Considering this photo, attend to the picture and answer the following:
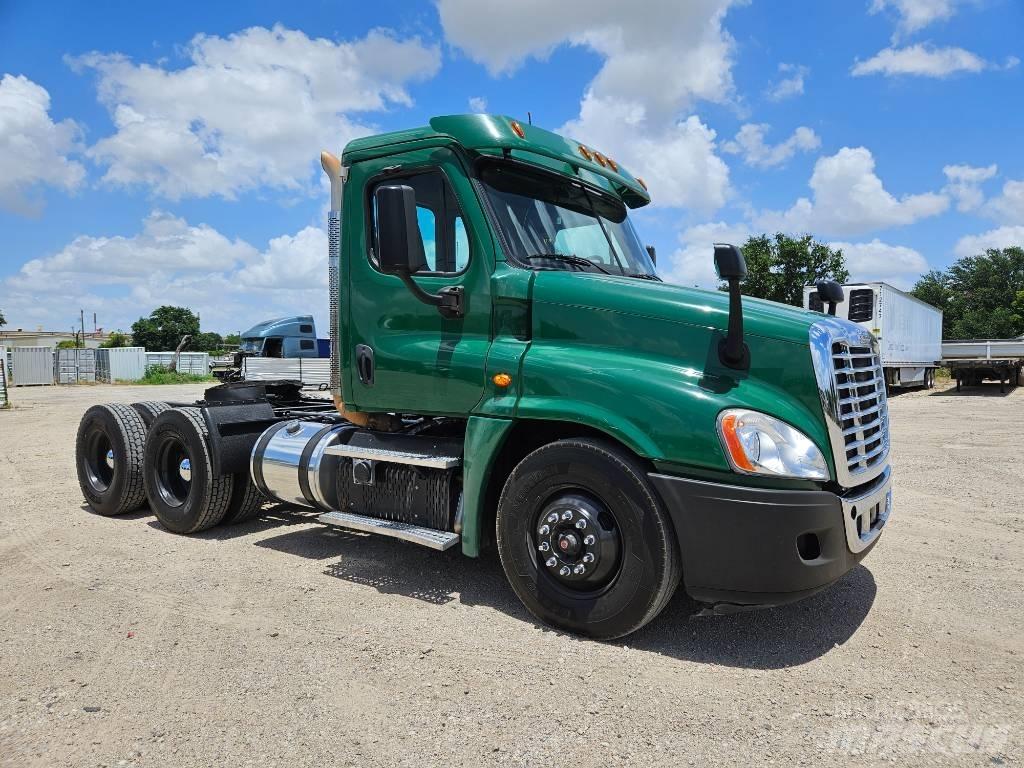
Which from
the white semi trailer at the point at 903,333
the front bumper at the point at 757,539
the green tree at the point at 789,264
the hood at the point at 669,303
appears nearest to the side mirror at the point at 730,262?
the hood at the point at 669,303

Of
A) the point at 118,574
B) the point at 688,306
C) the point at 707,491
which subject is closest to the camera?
the point at 707,491

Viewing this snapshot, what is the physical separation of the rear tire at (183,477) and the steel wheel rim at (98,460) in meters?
0.96

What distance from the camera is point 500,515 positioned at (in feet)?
12.7

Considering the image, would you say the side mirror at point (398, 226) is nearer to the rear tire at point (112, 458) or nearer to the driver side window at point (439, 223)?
the driver side window at point (439, 223)

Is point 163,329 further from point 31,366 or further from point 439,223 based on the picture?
point 439,223

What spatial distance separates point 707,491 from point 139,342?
9101cm

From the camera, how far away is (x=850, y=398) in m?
3.44

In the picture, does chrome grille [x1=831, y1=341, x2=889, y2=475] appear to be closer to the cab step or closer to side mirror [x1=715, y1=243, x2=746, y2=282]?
side mirror [x1=715, y1=243, x2=746, y2=282]

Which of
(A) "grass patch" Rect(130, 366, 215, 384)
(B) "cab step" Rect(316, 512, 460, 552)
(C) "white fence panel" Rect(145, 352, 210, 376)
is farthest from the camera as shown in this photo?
(C) "white fence panel" Rect(145, 352, 210, 376)

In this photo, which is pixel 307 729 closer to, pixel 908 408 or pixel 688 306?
pixel 688 306

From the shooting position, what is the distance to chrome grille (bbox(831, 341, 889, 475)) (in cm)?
339

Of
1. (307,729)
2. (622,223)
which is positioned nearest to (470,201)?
(622,223)

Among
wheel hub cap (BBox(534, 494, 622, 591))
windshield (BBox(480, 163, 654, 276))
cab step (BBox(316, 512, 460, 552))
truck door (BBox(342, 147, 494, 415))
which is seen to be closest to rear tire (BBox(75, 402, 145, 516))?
cab step (BBox(316, 512, 460, 552))

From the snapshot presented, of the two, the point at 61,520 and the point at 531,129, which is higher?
the point at 531,129
